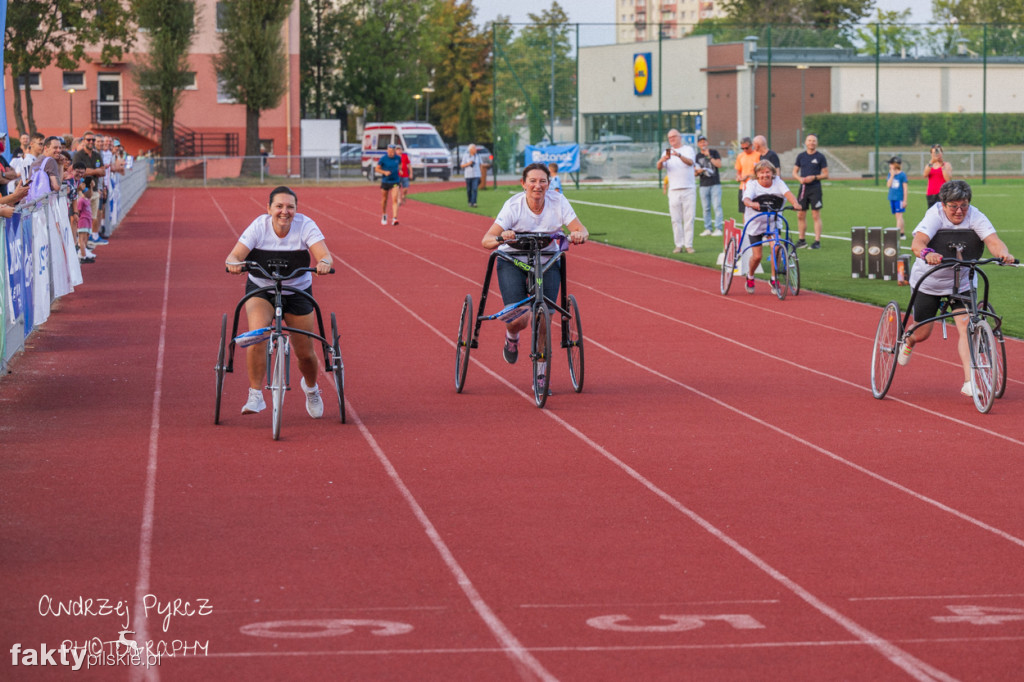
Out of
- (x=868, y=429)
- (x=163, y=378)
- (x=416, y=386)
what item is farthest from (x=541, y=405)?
(x=163, y=378)

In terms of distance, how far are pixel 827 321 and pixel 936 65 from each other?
5761 cm

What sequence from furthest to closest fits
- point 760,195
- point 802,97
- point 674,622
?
point 802,97 → point 760,195 → point 674,622

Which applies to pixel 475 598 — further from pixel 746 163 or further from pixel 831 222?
pixel 831 222

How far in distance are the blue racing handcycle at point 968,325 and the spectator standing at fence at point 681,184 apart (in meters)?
12.5

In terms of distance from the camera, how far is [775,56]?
63.6m

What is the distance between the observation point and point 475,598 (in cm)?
623

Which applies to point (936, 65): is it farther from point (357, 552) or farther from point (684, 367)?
point (357, 552)

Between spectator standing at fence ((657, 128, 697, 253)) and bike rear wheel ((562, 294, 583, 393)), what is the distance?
480 inches

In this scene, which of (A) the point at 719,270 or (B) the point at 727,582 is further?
(A) the point at 719,270

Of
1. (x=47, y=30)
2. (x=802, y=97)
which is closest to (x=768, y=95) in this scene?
(x=802, y=97)

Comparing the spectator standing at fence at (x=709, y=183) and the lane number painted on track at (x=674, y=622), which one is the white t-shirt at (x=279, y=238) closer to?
the lane number painted on track at (x=674, y=622)

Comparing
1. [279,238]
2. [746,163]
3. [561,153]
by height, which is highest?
[561,153]

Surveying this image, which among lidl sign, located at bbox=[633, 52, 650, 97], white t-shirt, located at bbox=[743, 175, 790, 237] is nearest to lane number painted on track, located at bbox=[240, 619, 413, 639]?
white t-shirt, located at bbox=[743, 175, 790, 237]

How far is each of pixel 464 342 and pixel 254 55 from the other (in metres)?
54.5
